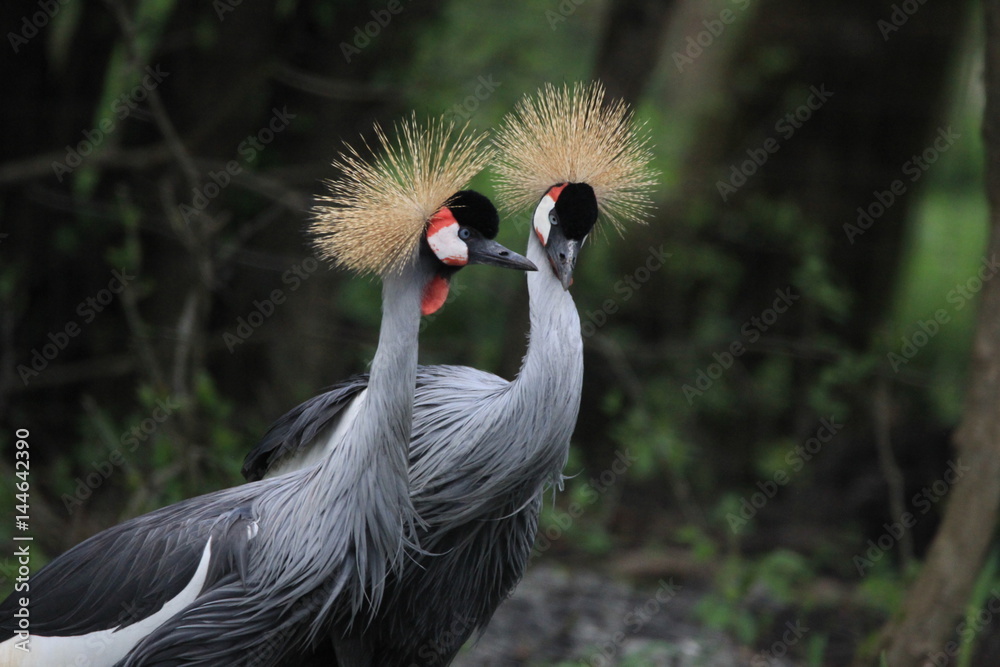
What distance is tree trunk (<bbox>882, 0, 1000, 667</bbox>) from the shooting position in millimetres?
2510

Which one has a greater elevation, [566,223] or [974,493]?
[566,223]

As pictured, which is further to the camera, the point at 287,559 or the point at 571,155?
the point at 571,155

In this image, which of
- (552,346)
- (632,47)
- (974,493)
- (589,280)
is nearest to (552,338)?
(552,346)

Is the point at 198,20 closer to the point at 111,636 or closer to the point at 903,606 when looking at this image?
the point at 111,636

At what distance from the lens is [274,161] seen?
430 cm

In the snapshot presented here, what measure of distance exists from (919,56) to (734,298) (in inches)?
51.1

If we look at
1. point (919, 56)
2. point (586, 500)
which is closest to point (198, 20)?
point (586, 500)

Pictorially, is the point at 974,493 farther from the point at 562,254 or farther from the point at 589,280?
the point at 589,280

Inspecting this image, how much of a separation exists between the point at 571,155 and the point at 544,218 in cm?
18

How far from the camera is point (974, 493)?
2527mm

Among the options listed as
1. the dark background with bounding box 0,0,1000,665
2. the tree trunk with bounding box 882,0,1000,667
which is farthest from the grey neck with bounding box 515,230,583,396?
the dark background with bounding box 0,0,1000,665

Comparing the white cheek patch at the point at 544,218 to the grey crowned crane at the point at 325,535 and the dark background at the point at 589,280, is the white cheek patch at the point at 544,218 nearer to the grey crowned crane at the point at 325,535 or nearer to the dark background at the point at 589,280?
the grey crowned crane at the point at 325,535

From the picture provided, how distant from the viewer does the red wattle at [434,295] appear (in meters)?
2.01

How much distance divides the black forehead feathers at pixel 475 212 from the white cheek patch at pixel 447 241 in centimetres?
2
